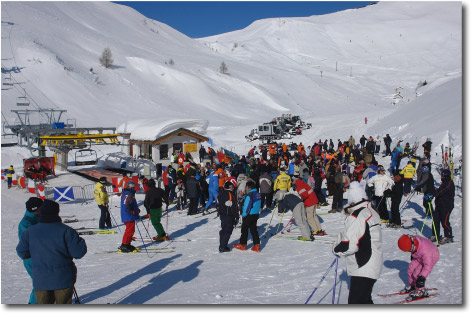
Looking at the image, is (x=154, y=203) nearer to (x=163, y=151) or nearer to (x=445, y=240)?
(x=445, y=240)

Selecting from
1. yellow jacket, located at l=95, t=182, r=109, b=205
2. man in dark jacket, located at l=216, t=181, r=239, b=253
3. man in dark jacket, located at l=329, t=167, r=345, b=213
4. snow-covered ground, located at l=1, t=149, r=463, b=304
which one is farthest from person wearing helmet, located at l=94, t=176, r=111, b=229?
man in dark jacket, located at l=329, t=167, r=345, b=213

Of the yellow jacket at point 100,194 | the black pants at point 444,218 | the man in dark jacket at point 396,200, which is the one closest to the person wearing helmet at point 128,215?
the yellow jacket at point 100,194

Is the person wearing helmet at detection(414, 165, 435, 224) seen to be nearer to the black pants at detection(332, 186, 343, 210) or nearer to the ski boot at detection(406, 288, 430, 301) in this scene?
the black pants at detection(332, 186, 343, 210)

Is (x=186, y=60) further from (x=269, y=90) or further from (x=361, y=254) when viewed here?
(x=361, y=254)

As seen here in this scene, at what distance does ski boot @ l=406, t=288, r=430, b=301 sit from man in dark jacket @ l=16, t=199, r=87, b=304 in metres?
4.17

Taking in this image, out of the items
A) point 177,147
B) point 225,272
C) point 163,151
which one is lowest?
point 225,272

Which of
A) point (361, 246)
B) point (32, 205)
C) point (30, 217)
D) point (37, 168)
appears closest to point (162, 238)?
point (30, 217)

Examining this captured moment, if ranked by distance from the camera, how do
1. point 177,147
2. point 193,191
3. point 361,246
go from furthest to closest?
point 177,147
point 193,191
point 361,246

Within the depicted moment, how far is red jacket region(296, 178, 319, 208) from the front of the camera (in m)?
8.55

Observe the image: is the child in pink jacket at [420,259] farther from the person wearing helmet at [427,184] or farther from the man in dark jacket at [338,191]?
the man in dark jacket at [338,191]

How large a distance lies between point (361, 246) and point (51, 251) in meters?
3.28

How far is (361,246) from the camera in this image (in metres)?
4.05

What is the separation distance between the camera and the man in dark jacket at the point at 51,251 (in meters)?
4.15

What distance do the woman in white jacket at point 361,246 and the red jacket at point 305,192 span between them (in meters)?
4.36
